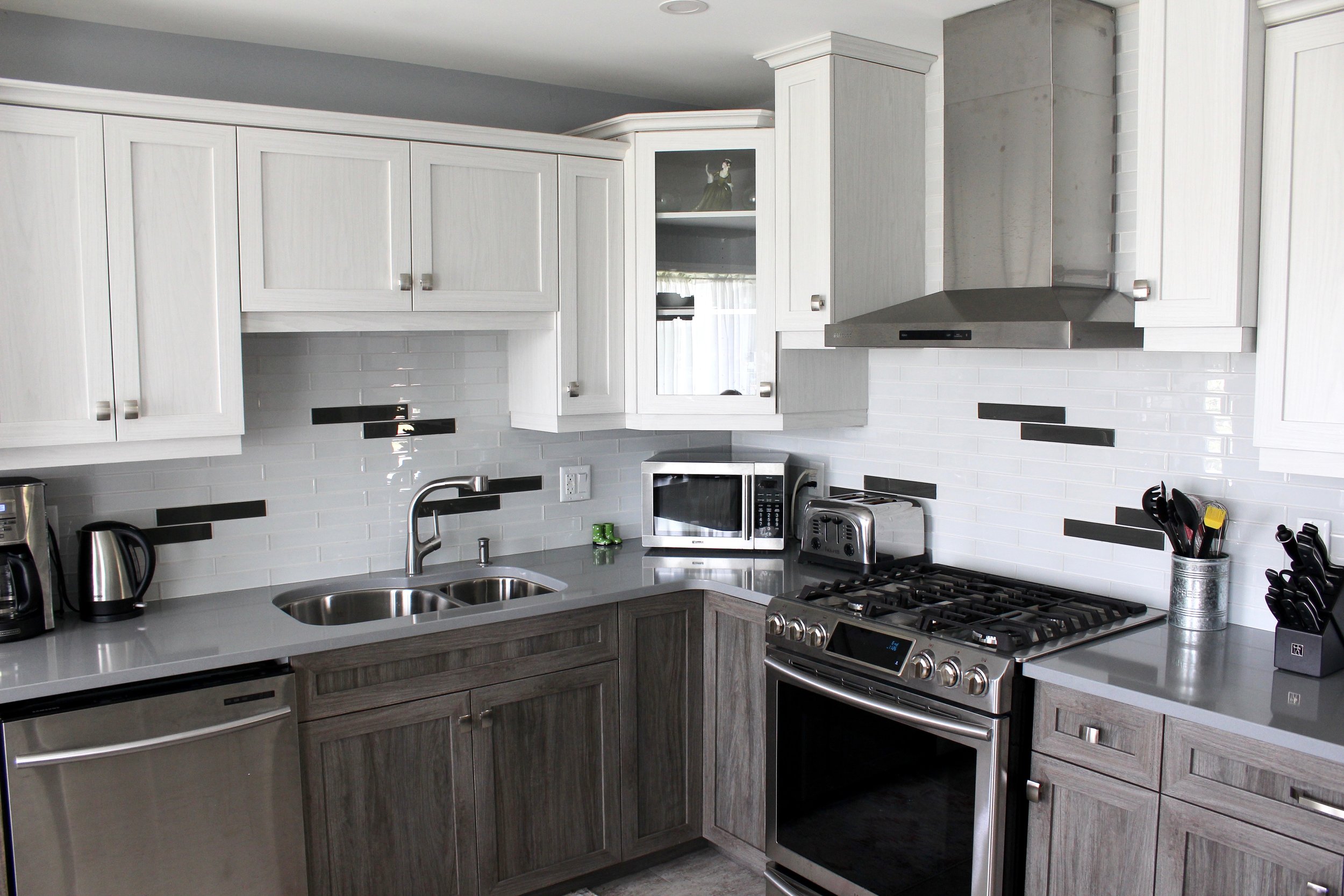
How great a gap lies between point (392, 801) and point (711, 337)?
166 centimetres

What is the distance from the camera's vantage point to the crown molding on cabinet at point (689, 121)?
3260mm

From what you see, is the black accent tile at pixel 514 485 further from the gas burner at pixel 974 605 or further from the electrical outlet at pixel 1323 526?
the electrical outlet at pixel 1323 526

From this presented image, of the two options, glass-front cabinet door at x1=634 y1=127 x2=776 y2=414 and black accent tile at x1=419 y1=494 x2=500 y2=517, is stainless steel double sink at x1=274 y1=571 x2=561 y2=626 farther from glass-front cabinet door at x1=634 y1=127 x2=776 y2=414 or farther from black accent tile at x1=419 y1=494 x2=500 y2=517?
glass-front cabinet door at x1=634 y1=127 x2=776 y2=414

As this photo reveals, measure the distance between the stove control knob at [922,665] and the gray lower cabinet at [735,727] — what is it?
631 millimetres

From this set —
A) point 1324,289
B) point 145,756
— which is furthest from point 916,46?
point 145,756

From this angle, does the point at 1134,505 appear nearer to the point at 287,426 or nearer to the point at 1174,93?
the point at 1174,93

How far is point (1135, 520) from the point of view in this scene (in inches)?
110

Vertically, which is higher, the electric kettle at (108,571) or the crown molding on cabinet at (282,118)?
the crown molding on cabinet at (282,118)

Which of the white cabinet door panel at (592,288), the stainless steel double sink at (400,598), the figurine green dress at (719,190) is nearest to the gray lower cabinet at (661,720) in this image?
the stainless steel double sink at (400,598)

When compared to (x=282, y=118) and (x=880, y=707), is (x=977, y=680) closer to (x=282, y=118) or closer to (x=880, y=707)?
(x=880, y=707)

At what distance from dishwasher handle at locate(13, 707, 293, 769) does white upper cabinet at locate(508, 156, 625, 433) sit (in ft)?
4.14

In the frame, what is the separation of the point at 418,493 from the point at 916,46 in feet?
6.80

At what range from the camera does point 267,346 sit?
121 inches

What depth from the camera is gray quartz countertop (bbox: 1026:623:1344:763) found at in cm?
195
